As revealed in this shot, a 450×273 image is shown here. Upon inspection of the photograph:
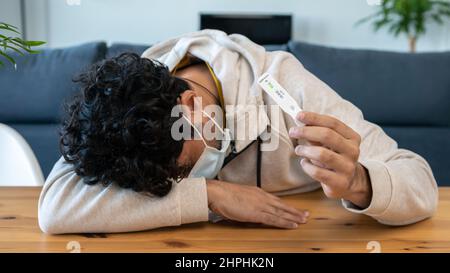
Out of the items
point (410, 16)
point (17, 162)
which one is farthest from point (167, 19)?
point (17, 162)

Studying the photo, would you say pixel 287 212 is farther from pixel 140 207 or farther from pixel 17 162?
pixel 17 162

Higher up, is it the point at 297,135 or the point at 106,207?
the point at 297,135

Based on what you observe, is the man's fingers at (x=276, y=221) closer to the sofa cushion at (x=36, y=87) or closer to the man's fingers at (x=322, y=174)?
the man's fingers at (x=322, y=174)

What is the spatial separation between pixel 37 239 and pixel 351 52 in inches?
70.1

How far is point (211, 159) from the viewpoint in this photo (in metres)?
0.81

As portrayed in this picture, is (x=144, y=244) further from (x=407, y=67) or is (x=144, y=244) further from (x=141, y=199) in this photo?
(x=407, y=67)

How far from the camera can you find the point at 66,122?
0.70 meters

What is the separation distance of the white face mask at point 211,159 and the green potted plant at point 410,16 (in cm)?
414

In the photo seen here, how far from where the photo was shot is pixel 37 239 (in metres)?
0.67

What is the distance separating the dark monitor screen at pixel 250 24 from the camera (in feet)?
14.9
